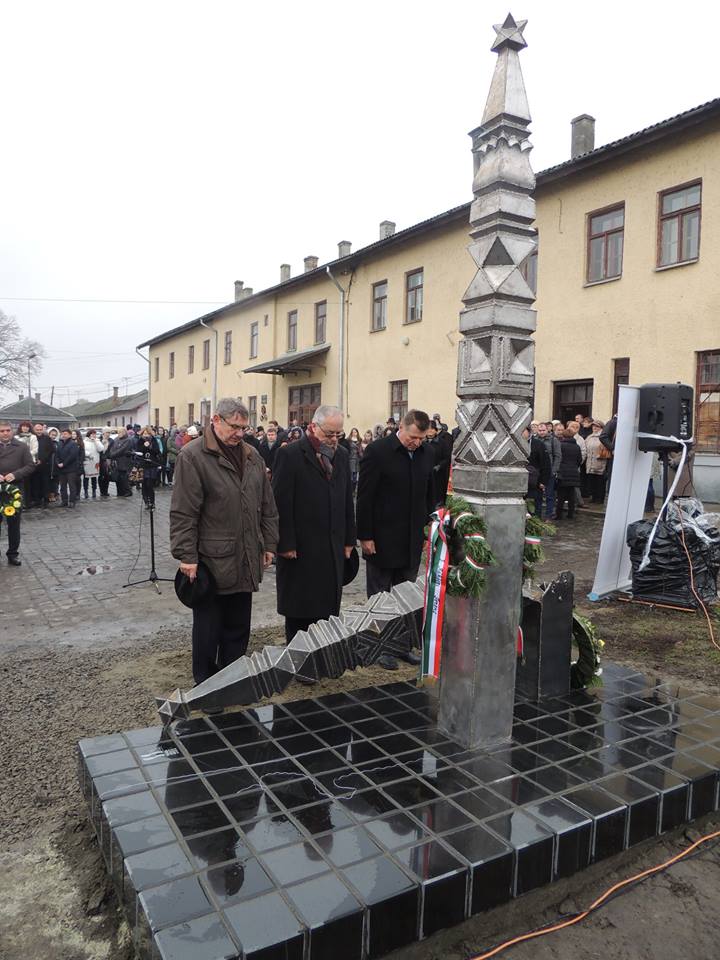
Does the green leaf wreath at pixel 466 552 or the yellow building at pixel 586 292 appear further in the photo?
the yellow building at pixel 586 292

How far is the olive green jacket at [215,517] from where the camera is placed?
13.8ft

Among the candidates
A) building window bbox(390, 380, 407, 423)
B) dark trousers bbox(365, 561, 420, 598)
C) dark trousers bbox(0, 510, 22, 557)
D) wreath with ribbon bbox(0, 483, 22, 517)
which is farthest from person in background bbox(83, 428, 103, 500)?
dark trousers bbox(365, 561, 420, 598)

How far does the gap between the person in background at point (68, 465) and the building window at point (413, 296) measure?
11.1 meters

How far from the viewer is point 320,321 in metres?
28.4

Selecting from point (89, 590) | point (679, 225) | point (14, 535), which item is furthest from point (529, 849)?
point (679, 225)

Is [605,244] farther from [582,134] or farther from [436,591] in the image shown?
[436,591]

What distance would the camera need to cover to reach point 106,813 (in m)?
2.76

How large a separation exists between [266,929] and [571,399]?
16973 millimetres

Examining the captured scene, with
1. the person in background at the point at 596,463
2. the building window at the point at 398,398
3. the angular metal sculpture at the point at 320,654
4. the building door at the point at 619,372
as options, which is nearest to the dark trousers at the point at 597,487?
the person in background at the point at 596,463

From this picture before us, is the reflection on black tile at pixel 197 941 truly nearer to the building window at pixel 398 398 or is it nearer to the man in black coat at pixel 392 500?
the man in black coat at pixel 392 500

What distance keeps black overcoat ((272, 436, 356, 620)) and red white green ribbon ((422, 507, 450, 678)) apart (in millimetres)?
1439

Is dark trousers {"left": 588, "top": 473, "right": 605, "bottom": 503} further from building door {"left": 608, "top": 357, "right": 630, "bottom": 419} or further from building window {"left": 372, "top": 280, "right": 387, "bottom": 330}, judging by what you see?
building window {"left": 372, "top": 280, "right": 387, "bottom": 330}

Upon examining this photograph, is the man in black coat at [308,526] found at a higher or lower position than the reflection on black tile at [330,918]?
higher

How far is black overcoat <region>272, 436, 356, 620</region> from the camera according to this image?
4.86m
